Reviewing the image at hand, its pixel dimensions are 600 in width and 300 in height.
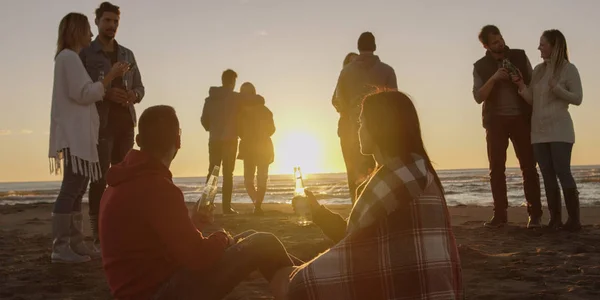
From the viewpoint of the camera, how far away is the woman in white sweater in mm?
6361

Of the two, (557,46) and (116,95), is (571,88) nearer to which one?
(557,46)

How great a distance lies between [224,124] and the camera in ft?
29.5

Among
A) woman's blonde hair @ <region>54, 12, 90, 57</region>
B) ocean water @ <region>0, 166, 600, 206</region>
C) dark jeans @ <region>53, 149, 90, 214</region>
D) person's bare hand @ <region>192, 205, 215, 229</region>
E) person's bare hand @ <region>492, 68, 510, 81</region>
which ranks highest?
woman's blonde hair @ <region>54, 12, 90, 57</region>

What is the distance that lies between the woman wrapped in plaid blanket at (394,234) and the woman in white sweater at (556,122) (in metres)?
4.50

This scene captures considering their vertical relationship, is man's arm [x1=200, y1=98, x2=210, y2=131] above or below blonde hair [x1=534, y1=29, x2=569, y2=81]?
below

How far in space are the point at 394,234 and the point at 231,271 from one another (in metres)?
0.89

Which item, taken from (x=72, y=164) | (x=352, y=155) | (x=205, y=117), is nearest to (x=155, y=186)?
(x=72, y=164)

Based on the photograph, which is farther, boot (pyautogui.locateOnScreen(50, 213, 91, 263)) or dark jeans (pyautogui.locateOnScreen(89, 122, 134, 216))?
dark jeans (pyautogui.locateOnScreen(89, 122, 134, 216))

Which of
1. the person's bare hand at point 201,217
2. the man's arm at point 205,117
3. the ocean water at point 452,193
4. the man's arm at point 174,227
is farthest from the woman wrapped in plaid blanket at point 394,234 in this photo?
the ocean water at point 452,193

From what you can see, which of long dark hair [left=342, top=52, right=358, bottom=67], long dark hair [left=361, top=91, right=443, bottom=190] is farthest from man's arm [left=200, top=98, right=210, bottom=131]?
long dark hair [left=361, top=91, right=443, bottom=190]

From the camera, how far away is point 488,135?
→ 22.9ft

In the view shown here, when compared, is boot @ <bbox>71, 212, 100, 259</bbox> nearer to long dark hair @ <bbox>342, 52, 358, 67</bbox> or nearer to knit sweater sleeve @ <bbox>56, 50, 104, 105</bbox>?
knit sweater sleeve @ <bbox>56, 50, 104, 105</bbox>

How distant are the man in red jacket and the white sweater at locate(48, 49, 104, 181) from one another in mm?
2297

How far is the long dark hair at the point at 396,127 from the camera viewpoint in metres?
2.44
